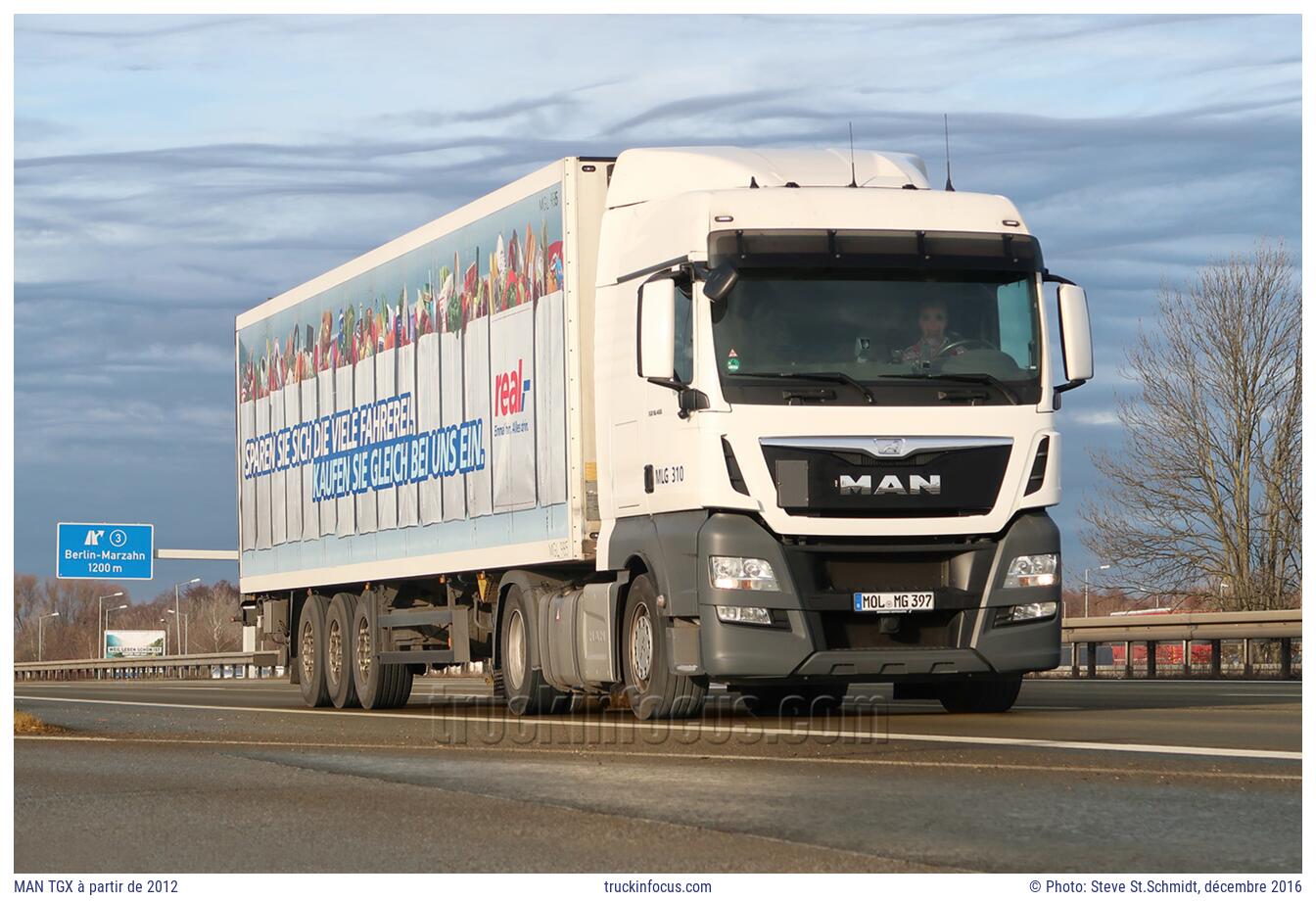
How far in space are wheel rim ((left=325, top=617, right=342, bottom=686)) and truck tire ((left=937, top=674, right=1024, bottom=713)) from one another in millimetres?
7555

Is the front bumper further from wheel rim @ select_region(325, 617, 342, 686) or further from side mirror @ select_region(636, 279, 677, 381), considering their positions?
wheel rim @ select_region(325, 617, 342, 686)

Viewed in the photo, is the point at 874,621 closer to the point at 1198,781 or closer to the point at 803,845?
the point at 1198,781

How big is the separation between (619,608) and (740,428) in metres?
2.15

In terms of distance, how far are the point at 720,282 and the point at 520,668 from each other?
4.50 metres

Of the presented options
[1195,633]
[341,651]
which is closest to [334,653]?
[341,651]

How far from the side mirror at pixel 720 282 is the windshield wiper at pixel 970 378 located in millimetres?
1171

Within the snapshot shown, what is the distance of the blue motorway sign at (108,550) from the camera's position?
188 feet

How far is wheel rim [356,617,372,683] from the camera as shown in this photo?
2108 centimetres

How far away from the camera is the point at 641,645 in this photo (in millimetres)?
15352

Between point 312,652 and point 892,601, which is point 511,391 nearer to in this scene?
point 892,601

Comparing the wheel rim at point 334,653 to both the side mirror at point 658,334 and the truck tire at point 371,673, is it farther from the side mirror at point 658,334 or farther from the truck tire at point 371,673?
the side mirror at point 658,334

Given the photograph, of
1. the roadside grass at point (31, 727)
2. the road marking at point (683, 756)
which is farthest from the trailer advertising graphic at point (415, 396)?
the roadside grass at point (31, 727)

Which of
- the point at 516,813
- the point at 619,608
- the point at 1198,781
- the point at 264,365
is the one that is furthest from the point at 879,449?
the point at 264,365

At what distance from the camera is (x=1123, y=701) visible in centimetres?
1817
